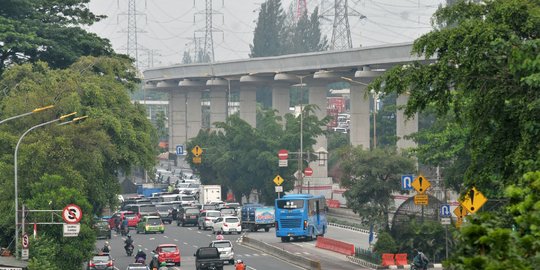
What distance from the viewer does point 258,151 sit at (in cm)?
11419

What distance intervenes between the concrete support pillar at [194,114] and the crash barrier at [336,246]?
7902 centimetres

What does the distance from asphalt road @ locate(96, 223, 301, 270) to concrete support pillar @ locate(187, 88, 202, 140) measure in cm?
5083

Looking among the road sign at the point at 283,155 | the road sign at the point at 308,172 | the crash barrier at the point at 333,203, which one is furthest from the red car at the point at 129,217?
the crash barrier at the point at 333,203

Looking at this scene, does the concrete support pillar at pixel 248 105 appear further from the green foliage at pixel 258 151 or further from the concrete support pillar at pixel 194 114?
the concrete support pillar at pixel 194 114

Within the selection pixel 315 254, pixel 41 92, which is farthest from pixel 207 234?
pixel 41 92

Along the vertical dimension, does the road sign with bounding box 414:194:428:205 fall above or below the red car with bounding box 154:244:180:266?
above

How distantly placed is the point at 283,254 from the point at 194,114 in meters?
86.1

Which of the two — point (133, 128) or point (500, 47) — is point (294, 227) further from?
point (500, 47)

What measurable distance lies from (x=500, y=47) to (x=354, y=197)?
48462mm

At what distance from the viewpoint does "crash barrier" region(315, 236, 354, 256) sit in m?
68.9

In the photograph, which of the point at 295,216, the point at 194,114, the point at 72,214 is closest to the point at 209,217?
the point at 295,216

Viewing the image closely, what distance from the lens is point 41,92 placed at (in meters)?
66.6

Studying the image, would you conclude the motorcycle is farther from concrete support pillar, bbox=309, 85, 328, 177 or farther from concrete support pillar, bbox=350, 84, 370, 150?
concrete support pillar, bbox=309, 85, 328, 177

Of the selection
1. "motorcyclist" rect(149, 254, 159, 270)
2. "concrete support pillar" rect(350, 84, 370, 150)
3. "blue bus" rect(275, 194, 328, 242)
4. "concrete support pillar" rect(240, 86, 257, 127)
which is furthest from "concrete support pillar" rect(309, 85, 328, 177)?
"motorcyclist" rect(149, 254, 159, 270)
